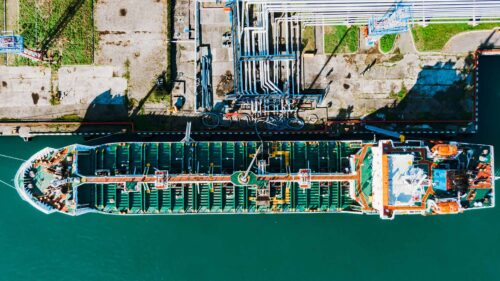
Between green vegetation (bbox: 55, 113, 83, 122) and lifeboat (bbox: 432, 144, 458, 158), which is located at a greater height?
green vegetation (bbox: 55, 113, 83, 122)

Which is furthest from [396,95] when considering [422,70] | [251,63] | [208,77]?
[208,77]

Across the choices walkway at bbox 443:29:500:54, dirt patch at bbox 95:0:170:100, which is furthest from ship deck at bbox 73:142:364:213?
walkway at bbox 443:29:500:54

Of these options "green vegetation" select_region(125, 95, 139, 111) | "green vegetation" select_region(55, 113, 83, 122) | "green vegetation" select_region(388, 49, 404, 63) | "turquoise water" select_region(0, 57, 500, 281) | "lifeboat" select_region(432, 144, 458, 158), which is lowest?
"turquoise water" select_region(0, 57, 500, 281)

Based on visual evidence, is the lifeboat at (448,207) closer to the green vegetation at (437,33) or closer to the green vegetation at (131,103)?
the green vegetation at (437,33)

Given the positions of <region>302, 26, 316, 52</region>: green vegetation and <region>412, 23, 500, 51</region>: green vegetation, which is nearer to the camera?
<region>412, 23, 500, 51</region>: green vegetation

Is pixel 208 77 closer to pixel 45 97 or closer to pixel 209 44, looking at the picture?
pixel 209 44

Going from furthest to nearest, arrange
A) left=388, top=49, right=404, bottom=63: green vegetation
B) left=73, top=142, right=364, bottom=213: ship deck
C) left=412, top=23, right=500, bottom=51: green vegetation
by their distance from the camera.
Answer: left=388, top=49, right=404, bottom=63: green vegetation < left=412, top=23, right=500, bottom=51: green vegetation < left=73, top=142, right=364, bottom=213: ship deck

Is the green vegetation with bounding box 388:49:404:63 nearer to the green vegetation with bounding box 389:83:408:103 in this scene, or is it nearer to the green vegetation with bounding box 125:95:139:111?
the green vegetation with bounding box 389:83:408:103
